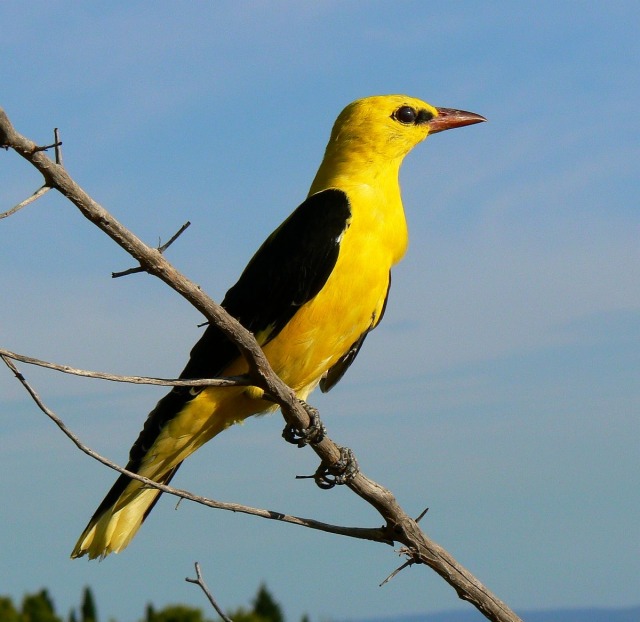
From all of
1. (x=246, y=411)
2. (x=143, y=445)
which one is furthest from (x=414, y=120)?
(x=143, y=445)

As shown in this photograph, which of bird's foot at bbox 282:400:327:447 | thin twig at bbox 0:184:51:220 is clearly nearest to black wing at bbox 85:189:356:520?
bird's foot at bbox 282:400:327:447

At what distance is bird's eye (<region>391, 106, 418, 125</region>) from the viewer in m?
6.38

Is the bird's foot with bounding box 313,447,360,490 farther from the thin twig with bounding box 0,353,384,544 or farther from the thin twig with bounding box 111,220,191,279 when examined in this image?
the thin twig with bounding box 111,220,191,279

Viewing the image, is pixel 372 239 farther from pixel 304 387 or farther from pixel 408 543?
pixel 408 543

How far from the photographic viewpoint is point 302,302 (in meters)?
5.45

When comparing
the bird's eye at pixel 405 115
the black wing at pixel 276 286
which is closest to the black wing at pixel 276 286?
the black wing at pixel 276 286

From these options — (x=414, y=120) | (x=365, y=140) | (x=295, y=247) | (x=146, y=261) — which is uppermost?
(x=414, y=120)

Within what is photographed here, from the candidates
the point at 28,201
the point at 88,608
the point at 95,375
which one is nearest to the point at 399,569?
the point at 95,375

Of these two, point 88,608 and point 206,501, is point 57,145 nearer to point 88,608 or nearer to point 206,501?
point 206,501

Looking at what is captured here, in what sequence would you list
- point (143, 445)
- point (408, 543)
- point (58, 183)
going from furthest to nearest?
point (143, 445) < point (408, 543) < point (58, 183)

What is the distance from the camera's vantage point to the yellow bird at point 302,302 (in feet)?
18.0

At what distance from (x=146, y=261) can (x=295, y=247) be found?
184 centimetres

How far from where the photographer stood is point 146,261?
3865 millimetres

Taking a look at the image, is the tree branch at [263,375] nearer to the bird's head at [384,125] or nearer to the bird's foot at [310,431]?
the bird's foot at [310,431]
